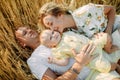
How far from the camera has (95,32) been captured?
3953 millimetres

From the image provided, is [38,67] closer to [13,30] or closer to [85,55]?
→ [85,55]

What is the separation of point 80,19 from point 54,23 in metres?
0.23

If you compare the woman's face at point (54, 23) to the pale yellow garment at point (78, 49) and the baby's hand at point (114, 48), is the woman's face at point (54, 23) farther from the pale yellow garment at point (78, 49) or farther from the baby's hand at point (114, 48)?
the baby's hand at point (114, 48)

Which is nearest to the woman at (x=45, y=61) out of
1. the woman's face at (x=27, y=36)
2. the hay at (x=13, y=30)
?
the woman's face at (x=27, y=36)

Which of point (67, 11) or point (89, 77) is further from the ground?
point (67, 11)

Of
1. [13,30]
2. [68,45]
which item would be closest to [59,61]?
[68,45]

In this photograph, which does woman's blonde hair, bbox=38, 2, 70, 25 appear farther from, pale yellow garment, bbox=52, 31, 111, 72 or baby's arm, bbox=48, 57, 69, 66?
baby's arm, bbox=48, 57, 69, 66

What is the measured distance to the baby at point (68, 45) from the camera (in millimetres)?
Result: 3777

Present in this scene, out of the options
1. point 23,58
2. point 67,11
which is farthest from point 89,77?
point 23,58

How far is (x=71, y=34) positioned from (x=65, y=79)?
0.35 m

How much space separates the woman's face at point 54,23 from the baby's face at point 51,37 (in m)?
0.07

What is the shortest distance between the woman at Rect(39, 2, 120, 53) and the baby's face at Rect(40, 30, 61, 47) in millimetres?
82

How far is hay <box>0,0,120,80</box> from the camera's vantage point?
4.26 metres

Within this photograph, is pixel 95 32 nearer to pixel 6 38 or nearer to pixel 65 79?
pixel 65 79
